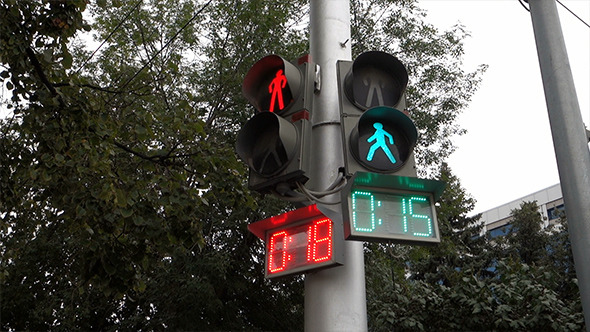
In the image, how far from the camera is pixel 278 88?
152 inches

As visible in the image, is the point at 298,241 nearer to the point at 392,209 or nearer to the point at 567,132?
the point at 392,209

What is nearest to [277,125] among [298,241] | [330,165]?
[330,165]

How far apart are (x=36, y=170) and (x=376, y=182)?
3.95m

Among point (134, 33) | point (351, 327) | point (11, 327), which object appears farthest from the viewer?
point (134, 33)

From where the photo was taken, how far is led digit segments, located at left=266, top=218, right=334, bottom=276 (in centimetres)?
329

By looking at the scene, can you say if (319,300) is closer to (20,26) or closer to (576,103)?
(576,103)

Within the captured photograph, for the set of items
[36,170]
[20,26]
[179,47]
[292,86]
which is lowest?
[292,86]

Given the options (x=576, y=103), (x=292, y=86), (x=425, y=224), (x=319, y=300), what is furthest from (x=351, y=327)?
(x=576, y=103)

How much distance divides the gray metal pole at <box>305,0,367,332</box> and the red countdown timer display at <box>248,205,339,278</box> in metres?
0.10

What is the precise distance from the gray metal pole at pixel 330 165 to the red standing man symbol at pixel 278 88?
213 millimetres

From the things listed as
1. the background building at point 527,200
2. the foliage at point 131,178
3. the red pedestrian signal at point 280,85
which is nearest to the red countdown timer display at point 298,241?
the red pedestrian signal at point 280,85

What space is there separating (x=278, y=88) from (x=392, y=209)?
1097 millimetres

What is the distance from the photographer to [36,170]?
5.97m

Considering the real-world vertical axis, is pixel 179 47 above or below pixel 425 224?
above
